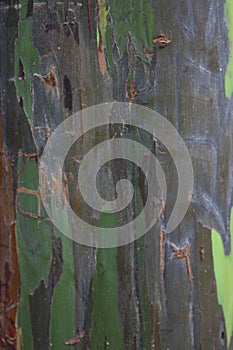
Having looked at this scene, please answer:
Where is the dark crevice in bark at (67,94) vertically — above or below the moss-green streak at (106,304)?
above

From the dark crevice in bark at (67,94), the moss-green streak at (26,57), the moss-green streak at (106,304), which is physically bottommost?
the moss-green streak at (106,304)

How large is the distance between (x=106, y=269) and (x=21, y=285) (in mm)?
208

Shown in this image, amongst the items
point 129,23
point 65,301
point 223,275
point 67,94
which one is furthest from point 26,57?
point 223,275

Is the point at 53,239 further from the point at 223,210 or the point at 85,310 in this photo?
the point at 223,210

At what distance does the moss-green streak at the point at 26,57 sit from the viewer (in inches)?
52.9

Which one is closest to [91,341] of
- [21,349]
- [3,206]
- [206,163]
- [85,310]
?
[85,310]

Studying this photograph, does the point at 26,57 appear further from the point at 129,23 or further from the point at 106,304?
the point at 106,304

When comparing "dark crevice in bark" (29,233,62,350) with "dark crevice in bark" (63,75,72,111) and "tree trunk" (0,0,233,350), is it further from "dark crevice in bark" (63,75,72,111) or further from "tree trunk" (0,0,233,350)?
"dark crevice in bark" (63,75,72,111)

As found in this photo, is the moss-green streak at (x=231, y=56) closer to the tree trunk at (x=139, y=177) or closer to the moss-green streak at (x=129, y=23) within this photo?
the tree trunk at (x=139, y=177)

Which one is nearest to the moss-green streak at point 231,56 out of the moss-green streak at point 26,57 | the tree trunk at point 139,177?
the tree trunk at point 139,177

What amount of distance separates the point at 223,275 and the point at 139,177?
30 cm

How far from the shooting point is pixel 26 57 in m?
1.35

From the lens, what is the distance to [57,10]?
134 cm

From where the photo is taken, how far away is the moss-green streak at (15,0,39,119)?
134 centimetres
